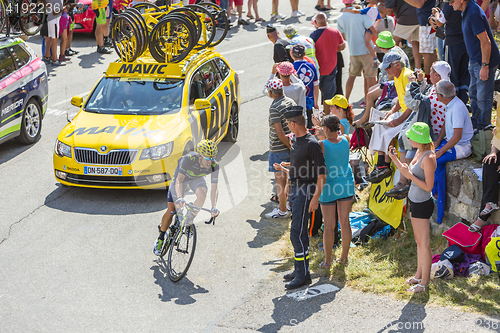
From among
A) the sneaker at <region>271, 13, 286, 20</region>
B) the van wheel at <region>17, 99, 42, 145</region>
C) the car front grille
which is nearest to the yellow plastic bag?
the car front grille

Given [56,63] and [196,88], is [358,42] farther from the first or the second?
[56,63]

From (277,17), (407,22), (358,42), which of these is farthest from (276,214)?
(277,17)

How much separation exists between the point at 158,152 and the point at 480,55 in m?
4.90

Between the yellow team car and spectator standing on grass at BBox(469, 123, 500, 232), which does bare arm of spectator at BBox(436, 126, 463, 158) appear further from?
the yellow team car

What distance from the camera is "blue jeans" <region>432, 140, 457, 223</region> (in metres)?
7.30

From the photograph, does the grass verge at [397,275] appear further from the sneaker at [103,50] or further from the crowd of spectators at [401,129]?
the sneaker at [103,50]

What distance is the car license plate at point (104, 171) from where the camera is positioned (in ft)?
29.0

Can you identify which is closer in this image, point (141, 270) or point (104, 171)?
point (141, 270)

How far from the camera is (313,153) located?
258 inches

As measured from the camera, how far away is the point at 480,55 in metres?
8.05

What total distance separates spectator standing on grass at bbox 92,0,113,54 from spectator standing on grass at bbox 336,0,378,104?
7.67 metres

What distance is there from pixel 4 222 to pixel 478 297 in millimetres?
6568

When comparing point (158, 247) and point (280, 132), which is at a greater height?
point (280, 132)

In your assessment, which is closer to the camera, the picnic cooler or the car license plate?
the picnic cooler
